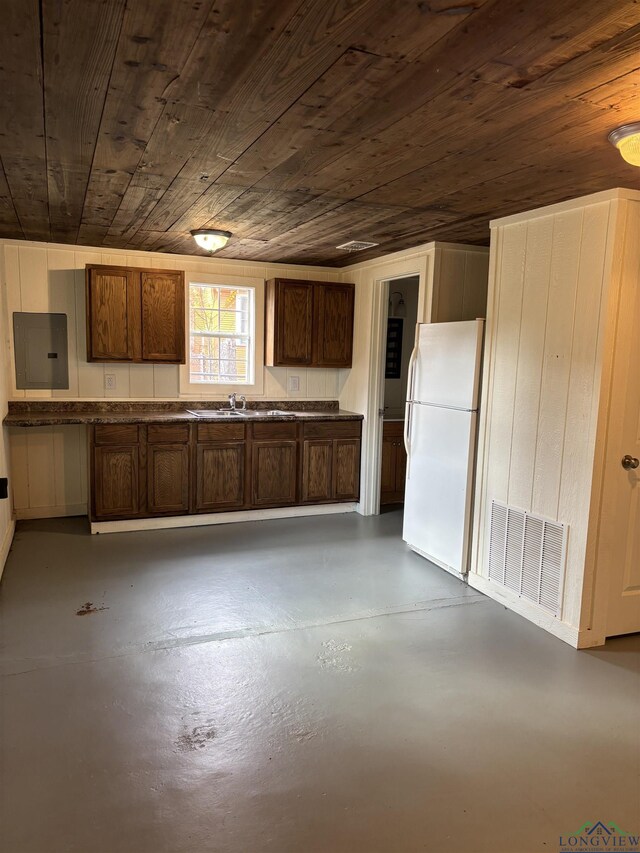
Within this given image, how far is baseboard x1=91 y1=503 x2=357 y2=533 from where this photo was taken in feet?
15.3

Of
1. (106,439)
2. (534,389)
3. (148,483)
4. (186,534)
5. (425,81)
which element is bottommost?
(186,534)

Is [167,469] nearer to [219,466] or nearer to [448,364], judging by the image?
[219,466]

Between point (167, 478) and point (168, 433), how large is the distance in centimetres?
37

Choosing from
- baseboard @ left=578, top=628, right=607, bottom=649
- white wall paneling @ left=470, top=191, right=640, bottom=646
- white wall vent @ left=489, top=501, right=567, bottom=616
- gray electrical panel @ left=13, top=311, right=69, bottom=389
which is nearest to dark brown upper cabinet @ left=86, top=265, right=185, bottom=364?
gray electrical panel @ left=13, top=311, right=69, bottom=389

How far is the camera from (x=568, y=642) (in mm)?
3020

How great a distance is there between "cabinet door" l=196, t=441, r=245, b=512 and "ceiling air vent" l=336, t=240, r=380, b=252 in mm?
1819

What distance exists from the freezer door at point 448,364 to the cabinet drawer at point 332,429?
1212 mm

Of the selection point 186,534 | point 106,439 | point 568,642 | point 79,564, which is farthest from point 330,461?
point 568,642

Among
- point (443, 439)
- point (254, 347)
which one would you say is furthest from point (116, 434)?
point (443, 439)

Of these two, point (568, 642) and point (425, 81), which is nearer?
point (425, 81)

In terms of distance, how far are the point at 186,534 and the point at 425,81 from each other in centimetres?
379

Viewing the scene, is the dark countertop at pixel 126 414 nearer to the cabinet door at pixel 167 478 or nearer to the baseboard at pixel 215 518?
the cabinet door at pixel 167 478

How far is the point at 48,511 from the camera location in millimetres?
4980

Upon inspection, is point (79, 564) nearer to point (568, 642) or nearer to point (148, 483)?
point (148, 483)
